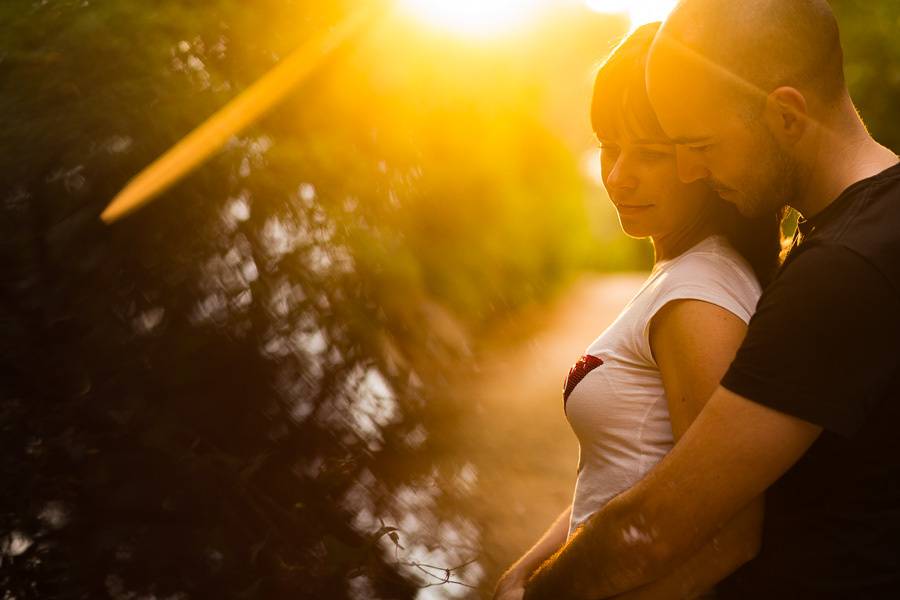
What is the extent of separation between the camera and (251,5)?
16.8 ft

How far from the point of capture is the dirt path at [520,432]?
12.4 feet

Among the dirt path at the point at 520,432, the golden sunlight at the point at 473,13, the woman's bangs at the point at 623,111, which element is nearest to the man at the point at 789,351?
the woman's bangs at the point at 623,111

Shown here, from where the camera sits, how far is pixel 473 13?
250 inches

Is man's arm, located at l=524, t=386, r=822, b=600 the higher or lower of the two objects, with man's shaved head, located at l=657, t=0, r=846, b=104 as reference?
lower

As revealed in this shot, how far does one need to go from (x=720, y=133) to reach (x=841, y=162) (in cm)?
22

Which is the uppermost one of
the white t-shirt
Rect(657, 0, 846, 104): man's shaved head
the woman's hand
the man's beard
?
Rect(657, 0, 846, 104): man's shaved head

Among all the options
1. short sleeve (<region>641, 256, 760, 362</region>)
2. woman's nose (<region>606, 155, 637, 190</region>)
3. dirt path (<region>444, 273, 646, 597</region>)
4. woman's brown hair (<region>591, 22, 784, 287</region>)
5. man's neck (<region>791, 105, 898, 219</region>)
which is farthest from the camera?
dirt path (<region>444, 273, 646, 597</region>)

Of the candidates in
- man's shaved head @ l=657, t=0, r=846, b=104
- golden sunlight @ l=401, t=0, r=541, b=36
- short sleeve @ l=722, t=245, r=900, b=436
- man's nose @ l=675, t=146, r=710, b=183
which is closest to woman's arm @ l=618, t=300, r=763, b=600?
short sleeve @ l=722, t=245, r=900, b=436

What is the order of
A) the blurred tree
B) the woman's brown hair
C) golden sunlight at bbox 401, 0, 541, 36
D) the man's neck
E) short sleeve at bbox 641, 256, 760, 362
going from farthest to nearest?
golden sunlight at bbox 401, 0, 541, 36, the blurred tree, the woman's brown hair, short sleeve at bbox 641, 256, 760, 362, the man's neck

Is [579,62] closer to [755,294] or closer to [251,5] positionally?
[251,5]

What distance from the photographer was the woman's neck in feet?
5.83

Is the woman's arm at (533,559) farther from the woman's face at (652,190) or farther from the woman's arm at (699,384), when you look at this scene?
→ the woman's face at (652,190)

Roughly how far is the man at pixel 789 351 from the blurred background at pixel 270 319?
58 cm

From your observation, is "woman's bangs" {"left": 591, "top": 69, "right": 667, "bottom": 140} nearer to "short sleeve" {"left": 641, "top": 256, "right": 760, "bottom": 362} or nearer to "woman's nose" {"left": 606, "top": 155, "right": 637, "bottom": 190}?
"woman's nose" {"left": 606, "top": 155, "right": 637, "bottom": 190}
